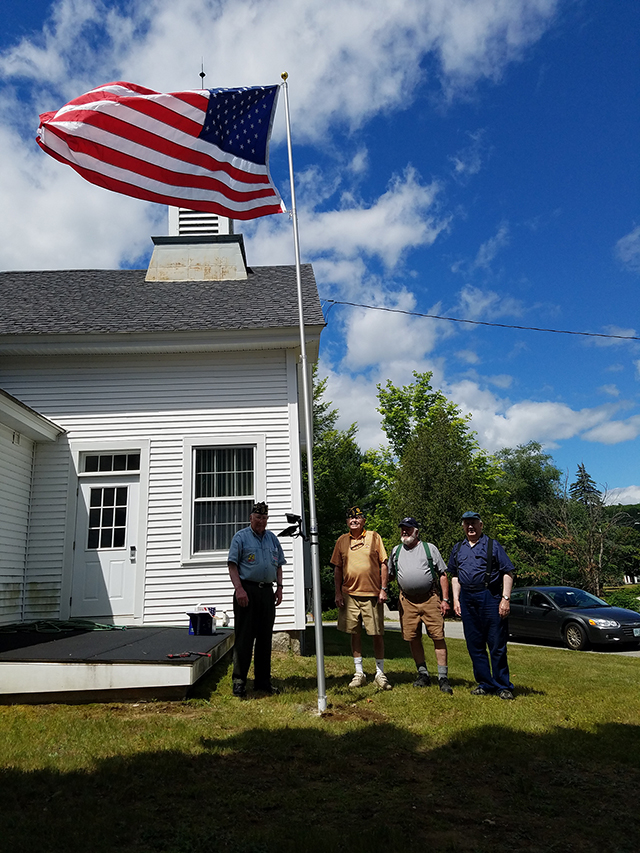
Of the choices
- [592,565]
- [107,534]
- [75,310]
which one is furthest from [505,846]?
[592,565]

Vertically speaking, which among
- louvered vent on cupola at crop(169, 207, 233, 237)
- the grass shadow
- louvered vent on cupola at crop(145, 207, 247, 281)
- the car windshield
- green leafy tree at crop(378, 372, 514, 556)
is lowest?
the grass shadow

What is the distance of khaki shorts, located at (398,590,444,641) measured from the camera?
6398 millimetres

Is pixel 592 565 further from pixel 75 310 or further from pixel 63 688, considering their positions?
pixel 63 688

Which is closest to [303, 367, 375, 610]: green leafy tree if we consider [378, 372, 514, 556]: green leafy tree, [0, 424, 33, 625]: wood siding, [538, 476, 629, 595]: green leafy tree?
[378, 372, 514, 556]: green leafy tree

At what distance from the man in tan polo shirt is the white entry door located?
161 inches

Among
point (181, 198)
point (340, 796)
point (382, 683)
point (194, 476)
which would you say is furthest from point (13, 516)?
point (340, 796)

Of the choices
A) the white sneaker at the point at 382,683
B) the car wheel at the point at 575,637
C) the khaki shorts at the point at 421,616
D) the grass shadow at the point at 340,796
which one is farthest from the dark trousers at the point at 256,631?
the car wheel at the point at 575,637

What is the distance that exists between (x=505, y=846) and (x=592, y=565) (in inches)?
960

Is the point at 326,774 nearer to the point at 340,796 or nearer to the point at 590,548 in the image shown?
the point at 340,796

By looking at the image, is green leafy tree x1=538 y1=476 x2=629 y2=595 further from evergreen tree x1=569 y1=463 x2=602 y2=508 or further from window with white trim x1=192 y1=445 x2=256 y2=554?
window with white trim x1=192 y1=445 x2=256 y2=554

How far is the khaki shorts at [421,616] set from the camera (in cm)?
640

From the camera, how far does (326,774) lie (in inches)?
156

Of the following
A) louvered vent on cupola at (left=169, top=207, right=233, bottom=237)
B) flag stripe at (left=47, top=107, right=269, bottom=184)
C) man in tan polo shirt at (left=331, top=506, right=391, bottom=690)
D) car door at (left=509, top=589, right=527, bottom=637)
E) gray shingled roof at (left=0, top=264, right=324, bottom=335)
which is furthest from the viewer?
car door at (left=509, top=589, right=527, bottom=637)

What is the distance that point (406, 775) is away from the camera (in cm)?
396
